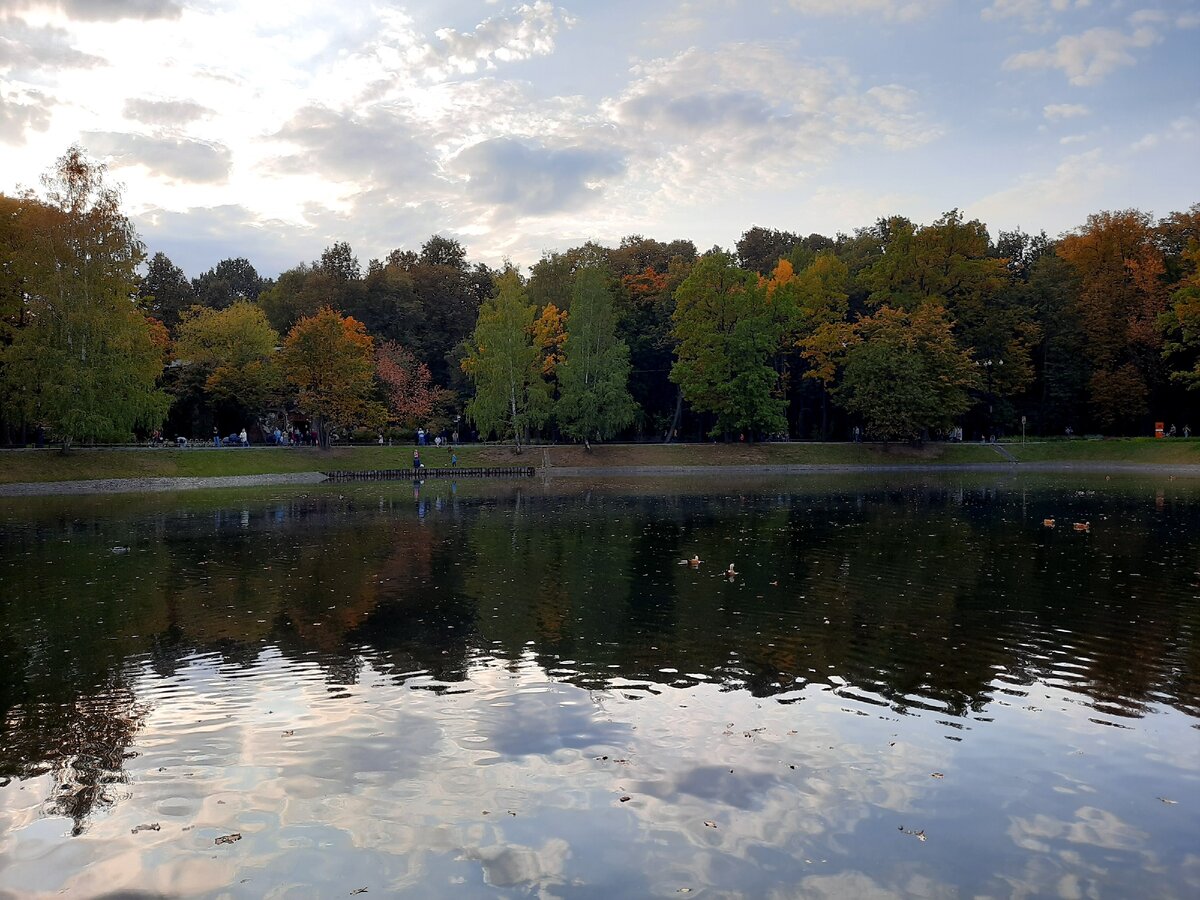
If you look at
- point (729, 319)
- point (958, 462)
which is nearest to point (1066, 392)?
point (958, 462)

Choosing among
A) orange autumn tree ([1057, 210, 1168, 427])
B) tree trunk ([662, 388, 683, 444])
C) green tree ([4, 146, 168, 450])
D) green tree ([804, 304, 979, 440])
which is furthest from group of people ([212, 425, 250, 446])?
orange autumn tree ([1057, 210, 1168, 427])

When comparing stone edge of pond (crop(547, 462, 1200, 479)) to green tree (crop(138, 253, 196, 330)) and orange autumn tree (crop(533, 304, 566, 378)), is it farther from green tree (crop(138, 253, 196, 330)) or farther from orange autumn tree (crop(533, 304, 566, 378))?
green tree (crop(138, 253, 196, 330))

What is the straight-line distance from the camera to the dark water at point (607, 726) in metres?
8.69

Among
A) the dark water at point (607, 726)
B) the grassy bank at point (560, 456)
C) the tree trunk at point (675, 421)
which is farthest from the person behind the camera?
the tree trunk at point (675, 421)

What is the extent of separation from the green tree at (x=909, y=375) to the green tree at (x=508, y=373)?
32.2 metres

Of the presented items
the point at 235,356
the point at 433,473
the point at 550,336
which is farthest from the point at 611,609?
the point at 550,336

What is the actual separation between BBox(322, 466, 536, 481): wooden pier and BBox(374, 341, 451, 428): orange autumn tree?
15.7 metres

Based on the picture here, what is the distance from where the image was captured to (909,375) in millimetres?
83312

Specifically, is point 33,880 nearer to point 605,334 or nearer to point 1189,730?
point 1189,730

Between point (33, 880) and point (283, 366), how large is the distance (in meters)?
82.7

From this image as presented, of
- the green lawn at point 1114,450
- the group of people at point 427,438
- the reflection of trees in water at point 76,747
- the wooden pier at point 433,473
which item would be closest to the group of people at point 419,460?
the wooden pier at point 433,473

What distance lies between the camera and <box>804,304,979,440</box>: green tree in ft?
275

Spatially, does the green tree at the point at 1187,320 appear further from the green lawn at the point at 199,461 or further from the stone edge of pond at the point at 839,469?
the green lawn at the point at 199,461

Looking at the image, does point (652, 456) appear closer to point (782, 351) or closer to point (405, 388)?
point (782, 351)
